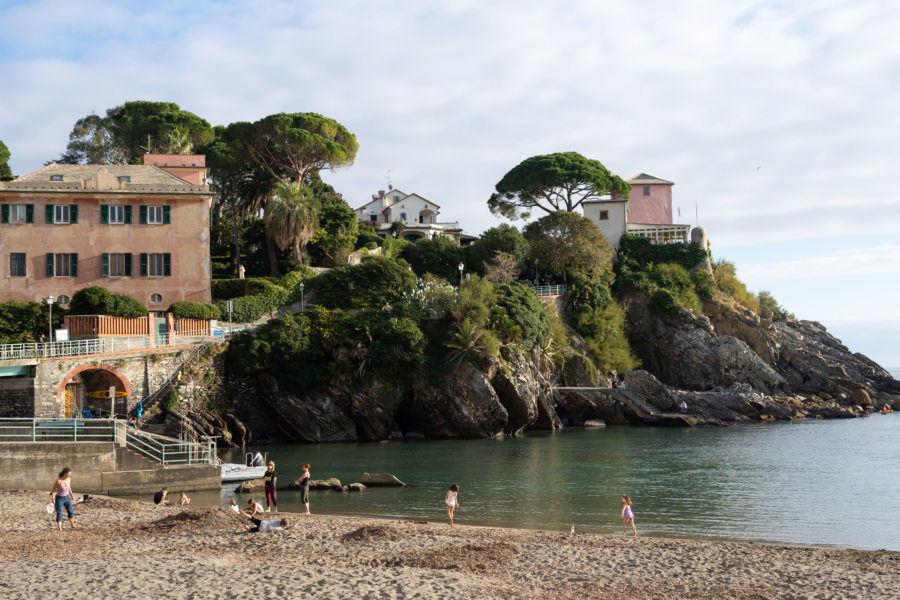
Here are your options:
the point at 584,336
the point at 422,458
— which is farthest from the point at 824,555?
the point at 584,336

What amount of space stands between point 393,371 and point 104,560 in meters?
34.4

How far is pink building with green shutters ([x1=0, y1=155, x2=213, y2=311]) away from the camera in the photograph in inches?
1988

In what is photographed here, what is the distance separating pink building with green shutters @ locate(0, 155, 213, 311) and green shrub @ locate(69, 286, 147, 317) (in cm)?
261

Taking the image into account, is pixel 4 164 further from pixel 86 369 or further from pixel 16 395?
pixel 16 395

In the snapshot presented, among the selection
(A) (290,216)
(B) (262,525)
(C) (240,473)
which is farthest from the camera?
(A) (290,216)

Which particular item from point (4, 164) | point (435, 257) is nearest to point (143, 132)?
point (4, 164)

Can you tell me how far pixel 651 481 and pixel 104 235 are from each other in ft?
124

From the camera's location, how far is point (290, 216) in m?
57.7

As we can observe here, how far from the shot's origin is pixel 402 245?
70625 mm

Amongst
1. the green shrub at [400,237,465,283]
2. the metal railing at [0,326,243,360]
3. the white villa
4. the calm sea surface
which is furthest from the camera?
the white villa

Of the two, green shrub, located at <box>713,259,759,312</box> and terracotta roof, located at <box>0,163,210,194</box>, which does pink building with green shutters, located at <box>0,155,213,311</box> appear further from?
green shrub, located at <box>713,259,759,312</box>

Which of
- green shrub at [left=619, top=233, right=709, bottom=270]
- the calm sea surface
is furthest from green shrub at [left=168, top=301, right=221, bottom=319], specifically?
green shrub at [left=619, top=233, right=709, bottom=270]

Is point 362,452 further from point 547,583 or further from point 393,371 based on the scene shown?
point 547,583

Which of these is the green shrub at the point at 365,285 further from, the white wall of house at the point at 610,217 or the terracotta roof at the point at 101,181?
the white wall of house at the point at 610,217
